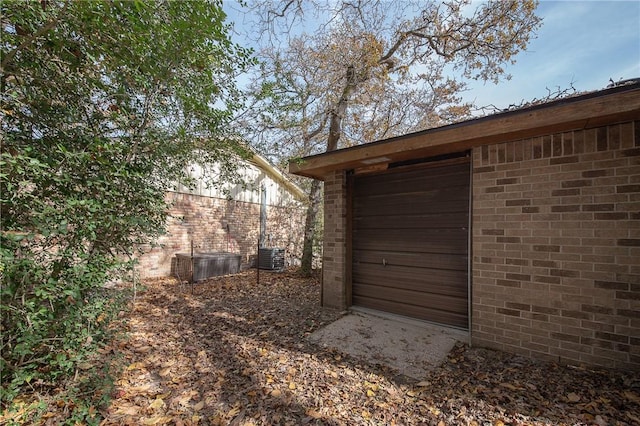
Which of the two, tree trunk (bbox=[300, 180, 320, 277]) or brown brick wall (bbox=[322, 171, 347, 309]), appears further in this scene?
tree trunk (bbox=[300, 180, 320, 277])

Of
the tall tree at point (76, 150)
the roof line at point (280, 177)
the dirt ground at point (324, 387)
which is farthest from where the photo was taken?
the roof line at point (280, 177)

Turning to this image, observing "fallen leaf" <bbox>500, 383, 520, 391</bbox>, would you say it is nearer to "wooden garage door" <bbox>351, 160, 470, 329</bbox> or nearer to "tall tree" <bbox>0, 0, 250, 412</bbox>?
"wooden garage door" <bbox>351, 160, 470, 329</bbox>

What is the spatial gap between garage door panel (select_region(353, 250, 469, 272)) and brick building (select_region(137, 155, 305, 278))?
292 centimetres

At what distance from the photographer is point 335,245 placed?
4656 millimetres

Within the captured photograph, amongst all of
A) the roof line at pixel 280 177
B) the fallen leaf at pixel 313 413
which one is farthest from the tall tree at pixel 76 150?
the roof line at pixel 280 177

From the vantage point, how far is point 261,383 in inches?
103

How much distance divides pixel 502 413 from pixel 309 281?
5662 mm

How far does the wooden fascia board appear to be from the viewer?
2402mm

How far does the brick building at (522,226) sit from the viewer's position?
2594 millimetres

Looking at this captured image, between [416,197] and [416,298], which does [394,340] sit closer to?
[416,298]

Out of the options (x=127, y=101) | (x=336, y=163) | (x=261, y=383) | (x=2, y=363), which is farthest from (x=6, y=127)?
(x=336, y=163)

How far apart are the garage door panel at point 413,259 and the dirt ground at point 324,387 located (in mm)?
989

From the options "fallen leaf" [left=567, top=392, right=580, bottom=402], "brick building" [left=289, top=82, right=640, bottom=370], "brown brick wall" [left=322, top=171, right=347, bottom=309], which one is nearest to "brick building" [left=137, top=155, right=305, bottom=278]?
"brown brick wall" [left=322, top=171, right=347, bottom=309]

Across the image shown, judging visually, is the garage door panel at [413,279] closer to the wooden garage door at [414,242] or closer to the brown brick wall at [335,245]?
the wooden garage door at [414,242]
